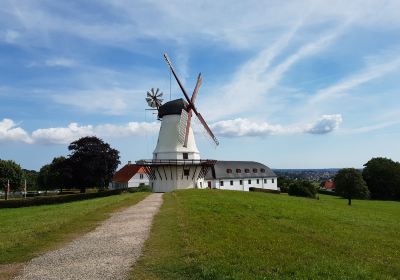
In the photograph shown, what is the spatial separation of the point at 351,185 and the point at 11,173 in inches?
2322

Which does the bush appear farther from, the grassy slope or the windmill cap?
the grassy slope

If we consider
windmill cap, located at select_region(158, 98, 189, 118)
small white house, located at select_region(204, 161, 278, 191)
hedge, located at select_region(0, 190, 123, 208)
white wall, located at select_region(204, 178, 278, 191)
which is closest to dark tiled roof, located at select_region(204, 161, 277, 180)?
small white house, located at select_region(204, 161, 278, 191)

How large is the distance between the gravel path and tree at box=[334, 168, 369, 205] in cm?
4493

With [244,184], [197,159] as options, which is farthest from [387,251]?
[244,184]

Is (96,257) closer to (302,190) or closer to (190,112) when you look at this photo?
(190,112)

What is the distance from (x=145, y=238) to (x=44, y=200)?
123 ft

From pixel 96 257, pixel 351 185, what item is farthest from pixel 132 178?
pixel 96 257

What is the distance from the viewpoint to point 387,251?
48.9 feet

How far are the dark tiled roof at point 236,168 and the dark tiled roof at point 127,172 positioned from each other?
1410cm

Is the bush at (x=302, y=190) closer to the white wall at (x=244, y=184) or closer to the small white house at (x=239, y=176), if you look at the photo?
Result: the white wall at (x=244, y=184)

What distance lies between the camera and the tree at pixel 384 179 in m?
82.0

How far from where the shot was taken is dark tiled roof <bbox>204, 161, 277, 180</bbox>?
250 feet

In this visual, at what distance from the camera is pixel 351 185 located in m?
57.2

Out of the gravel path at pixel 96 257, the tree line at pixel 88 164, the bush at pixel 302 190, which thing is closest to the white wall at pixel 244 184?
the bush at pixel 302 190
